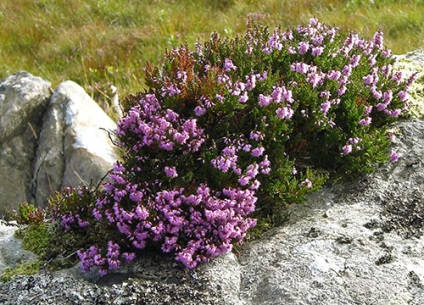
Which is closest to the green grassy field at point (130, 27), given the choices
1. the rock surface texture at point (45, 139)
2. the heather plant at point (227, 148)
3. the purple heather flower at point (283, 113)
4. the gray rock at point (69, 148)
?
the rock surface texture at point (45, 139)

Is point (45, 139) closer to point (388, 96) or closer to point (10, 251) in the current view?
point (10, 251)

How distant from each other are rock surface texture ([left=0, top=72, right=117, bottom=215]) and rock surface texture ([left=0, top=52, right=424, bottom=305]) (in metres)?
2.81

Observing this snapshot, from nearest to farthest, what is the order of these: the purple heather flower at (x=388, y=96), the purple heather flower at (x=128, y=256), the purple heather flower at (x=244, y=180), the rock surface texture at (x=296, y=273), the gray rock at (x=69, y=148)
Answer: the rock surface texture at (x=296, y=273), the purple heather flower at (x=128, y=256), the purple heather flower at (x=244, y=180), the purple heather flower at (x=388, y=96), the gray rock at (x=69, y=148)

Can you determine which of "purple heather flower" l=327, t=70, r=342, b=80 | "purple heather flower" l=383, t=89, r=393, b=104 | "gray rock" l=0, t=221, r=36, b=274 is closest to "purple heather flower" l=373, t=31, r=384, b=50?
"purple heather flower" l=383, t=89, r=393, b=104

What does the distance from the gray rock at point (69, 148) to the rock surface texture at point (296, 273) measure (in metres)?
2.72

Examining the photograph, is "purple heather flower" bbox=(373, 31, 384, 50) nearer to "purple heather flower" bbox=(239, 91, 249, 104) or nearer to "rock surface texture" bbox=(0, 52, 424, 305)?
"rock surface texture" bbox=(0, 52, 424, 305)

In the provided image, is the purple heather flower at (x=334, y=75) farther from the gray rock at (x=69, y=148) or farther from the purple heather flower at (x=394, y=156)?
the gray rock at (x=69, y=148)

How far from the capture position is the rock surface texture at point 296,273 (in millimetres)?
3781

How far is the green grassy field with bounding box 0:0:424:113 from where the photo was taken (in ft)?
33.5

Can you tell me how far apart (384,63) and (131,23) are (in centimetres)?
817

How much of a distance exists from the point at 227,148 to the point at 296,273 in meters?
0.98

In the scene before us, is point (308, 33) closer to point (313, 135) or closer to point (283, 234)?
point (313, 135)

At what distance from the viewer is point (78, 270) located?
411 centimetres

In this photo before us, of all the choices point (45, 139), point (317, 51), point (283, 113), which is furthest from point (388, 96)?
point (45, 139)
